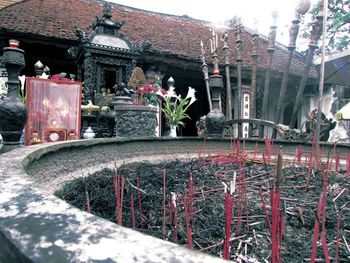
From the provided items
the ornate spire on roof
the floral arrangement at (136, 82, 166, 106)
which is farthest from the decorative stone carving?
the floral arrangement at (136, 82, 166, 106)

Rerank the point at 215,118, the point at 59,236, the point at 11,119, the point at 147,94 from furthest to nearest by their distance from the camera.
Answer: the point at 147,94
the point at 215,118
the point at 11,119
the point at 59,236

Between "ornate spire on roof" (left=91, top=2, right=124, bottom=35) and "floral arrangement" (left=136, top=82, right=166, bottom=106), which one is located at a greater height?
"ornate spire on roof" (left=91, top=2, right=124, bottom=35)

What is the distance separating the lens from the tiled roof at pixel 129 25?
6.68 meters

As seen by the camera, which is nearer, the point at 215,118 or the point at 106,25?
the point at 215,118

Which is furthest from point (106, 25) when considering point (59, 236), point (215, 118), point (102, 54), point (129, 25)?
point (59, 236)

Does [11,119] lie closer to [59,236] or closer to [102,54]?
[59,236]

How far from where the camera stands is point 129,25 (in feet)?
28.8

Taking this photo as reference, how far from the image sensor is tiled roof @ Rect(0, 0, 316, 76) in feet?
21.9

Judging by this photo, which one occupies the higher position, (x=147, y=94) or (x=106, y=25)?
(x=106, y=25)

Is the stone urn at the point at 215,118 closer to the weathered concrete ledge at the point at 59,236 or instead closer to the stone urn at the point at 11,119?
the stone urn at the point at 11,119

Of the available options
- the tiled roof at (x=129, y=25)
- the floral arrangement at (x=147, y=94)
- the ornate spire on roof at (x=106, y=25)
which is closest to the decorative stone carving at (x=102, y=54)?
the ornate spire on roof at (x=106, y=25)

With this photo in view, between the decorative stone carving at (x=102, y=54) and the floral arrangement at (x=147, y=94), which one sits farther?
the decorative stone carving at (x=102, y=54)

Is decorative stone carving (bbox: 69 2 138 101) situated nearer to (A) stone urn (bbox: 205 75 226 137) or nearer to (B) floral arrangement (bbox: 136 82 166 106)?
(B) floral arrangement (bbox: 136 82 166 106)

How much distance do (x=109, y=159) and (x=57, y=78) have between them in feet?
8.15
